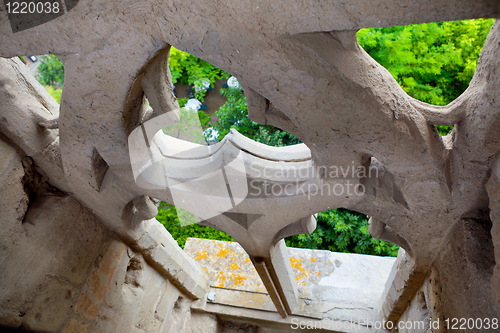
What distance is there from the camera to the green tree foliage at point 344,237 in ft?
14.6

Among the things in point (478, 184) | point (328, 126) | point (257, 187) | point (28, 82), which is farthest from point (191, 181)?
point (478, 184)

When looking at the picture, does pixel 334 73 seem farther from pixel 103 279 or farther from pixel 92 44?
pixel 103 279

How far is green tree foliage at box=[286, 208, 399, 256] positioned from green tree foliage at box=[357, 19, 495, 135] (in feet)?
5.10

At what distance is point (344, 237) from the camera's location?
4496 mm

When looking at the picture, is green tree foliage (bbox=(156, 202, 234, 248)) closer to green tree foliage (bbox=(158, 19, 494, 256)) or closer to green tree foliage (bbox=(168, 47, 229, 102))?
green tree foliage (bbox=(158, 19, 494, 256))

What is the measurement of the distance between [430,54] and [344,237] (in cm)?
261

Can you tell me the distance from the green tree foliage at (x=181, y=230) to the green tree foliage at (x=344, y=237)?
0.91 m

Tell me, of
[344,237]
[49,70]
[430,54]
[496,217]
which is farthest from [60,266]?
[49,70]

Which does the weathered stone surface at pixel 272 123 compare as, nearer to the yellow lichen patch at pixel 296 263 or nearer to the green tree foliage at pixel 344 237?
the yellow lichen patch at pixel 296 263

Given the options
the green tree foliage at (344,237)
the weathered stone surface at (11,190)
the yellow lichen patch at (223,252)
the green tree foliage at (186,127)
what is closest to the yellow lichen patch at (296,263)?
the yellow lichen patch at (223,252)

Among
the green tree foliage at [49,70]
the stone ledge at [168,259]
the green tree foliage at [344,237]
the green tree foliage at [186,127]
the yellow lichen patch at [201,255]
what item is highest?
the green tree foliage at [49,70]

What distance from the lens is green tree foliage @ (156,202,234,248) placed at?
477 centimetres

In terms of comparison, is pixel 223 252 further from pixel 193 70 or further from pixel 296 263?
pixel 193 70

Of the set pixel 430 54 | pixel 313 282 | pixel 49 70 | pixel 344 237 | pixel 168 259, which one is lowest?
pixel 168 259
